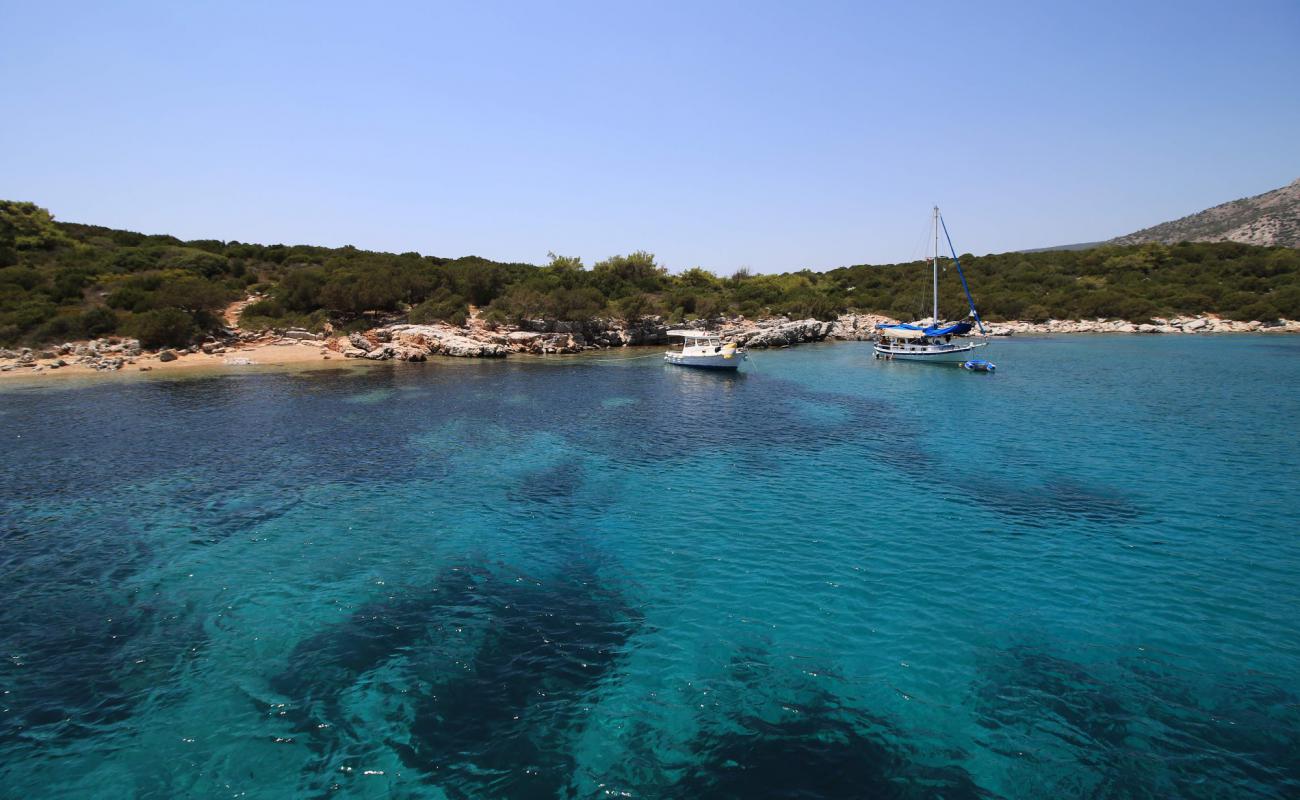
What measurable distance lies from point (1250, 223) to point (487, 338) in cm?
21059

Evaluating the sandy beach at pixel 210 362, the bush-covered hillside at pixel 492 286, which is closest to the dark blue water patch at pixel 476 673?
the sandy beach at pixel 210 362

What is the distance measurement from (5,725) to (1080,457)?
32965 mm

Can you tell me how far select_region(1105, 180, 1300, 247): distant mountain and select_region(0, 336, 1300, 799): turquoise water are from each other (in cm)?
15579

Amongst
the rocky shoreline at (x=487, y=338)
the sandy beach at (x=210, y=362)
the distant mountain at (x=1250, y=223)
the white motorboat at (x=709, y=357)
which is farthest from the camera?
the distant mountain at (x=1250, y=223)

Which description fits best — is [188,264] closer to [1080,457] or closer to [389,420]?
[389,420]

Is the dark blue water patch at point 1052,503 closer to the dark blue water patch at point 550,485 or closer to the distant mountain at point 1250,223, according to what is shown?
the dark blue water patch at point 550,485

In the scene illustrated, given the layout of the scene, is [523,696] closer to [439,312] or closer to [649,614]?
[649,614]

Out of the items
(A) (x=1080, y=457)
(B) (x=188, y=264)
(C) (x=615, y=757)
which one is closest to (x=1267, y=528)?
(A) (x=1080, y=457)

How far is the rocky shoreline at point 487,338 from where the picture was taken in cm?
4897

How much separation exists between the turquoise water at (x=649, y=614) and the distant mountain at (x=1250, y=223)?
156 meters

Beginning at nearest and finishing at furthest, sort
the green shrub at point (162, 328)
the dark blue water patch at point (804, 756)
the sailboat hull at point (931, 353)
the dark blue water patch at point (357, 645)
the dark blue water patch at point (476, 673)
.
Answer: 1. the dark blue water patch at point (804, 756)
2. the dark blue water patch at point (476, 673)
3. the dark blue water patch at point (357, 645)
4. the green shrub at point (162, 328)
5. the sailboat hull at point (931, 353)

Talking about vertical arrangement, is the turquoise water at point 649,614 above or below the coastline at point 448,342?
below

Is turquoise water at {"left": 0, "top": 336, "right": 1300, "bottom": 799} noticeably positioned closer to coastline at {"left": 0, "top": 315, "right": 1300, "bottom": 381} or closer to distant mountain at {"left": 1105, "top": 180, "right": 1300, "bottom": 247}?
coastline at {"left": 0, "top": 315, "right": 1300, "bottom": 381}

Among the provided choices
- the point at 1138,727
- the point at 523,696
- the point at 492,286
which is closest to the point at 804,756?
the point at 523,696
